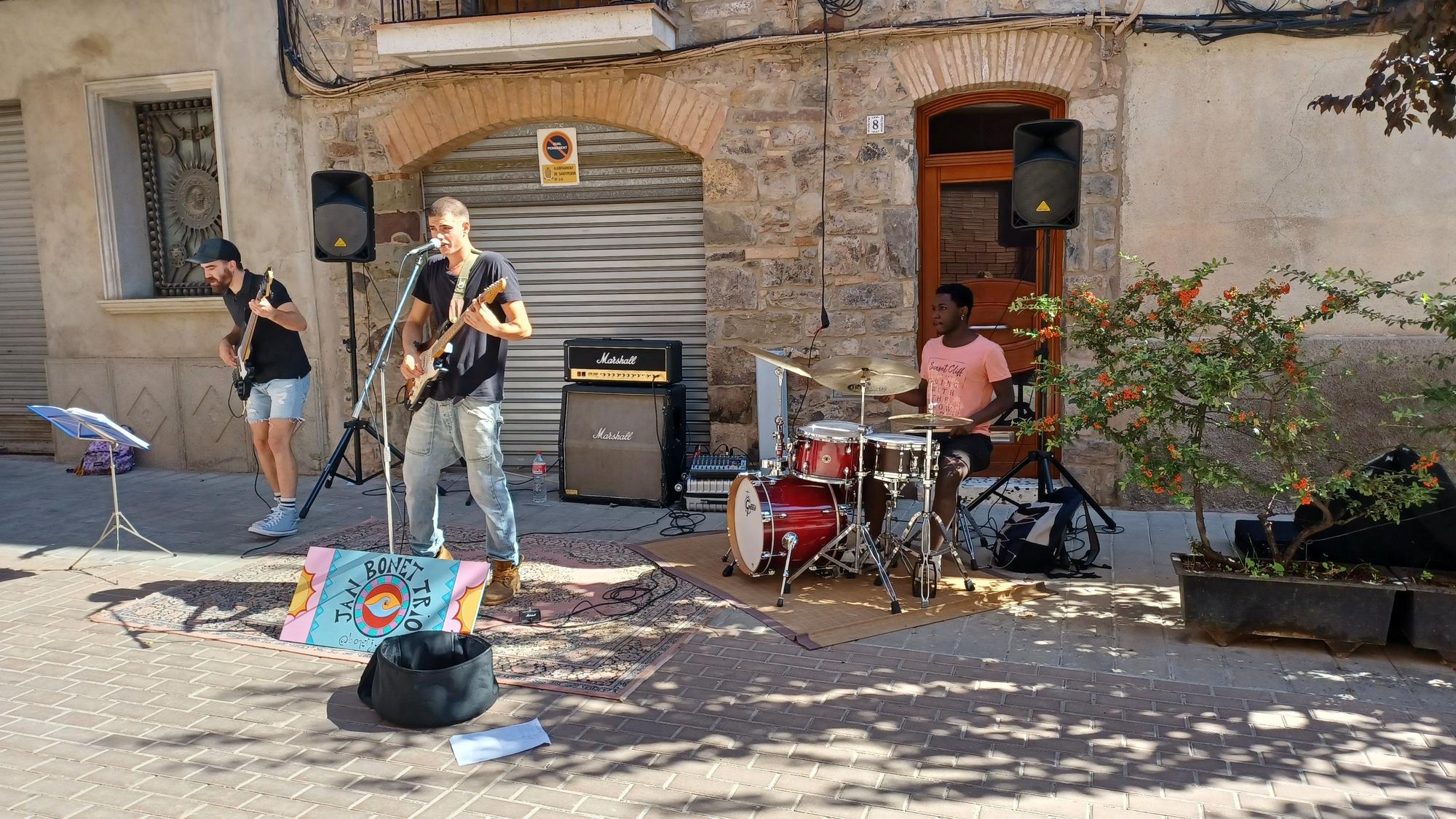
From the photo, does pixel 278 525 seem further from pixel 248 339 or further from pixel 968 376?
pixel 968 376

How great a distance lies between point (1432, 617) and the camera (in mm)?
4398

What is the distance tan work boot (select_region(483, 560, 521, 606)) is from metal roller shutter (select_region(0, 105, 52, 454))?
6899 mm

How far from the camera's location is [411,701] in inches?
151

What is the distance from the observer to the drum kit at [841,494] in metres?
5.16

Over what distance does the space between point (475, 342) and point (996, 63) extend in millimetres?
4257

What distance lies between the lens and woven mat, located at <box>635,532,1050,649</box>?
16.3 ft

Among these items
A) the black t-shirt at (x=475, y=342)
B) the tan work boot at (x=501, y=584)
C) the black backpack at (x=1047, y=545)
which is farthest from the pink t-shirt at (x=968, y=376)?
the tan work boot at (x=501, y=584)

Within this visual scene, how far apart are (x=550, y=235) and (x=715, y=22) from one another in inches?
86.0

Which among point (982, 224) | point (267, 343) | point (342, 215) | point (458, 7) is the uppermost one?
point (458, 7)

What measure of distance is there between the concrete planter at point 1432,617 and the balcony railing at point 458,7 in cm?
659

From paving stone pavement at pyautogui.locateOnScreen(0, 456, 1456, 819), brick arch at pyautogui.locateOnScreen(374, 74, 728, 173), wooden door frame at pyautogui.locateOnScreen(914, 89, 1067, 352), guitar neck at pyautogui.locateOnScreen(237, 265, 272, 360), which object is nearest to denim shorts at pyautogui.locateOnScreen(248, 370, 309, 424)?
guitar neck at pyautogui.locateOnScreen(237, 265, 272, 360)

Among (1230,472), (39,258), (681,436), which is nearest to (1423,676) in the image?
(1230,472)

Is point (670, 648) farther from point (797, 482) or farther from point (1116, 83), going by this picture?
point (1116, 83)

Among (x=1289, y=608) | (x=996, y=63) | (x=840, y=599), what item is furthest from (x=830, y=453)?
(x=996, y=63)
